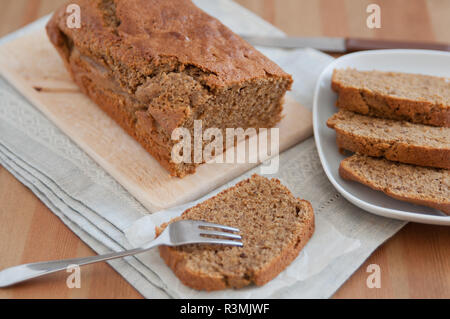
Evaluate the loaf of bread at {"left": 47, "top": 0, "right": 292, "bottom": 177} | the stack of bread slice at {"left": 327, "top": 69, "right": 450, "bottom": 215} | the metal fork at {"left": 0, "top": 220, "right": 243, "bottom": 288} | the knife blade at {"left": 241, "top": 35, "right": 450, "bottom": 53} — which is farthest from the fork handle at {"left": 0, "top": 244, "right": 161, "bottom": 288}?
the knife blade at {"left": 241, "top": 35, "right": 450, "bottom": 53}

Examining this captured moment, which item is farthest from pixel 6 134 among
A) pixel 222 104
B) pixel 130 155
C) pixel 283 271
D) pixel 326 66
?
pixel 326 66

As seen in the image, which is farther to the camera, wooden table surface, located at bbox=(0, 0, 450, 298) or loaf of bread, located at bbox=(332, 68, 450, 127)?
loaf of bread, located at bbox=(332, 68, 450, 127)

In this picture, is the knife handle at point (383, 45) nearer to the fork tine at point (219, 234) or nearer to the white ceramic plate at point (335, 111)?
the white ceramic plate at point (335, 111)

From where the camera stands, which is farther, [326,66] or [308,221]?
[326,66]

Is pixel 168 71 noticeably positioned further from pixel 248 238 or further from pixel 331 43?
pixel 331 43

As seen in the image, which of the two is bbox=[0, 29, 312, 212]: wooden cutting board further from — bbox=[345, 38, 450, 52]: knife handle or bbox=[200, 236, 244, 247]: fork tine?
bbox=[345, 38, 450, 52]: knife handle

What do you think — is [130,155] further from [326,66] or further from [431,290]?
[431,290]
